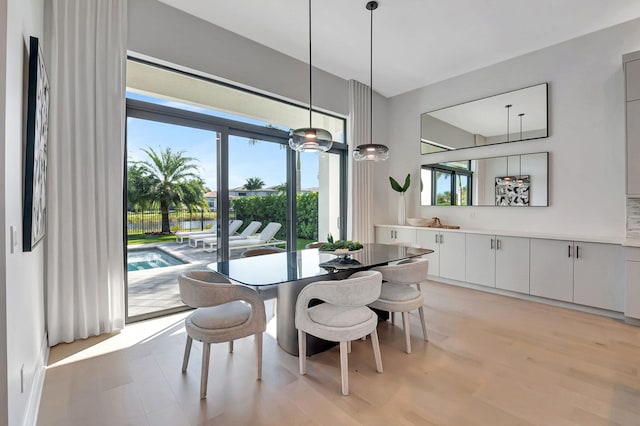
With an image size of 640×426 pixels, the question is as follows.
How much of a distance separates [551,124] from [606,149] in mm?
693

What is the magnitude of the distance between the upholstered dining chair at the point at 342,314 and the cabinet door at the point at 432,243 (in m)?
2.97

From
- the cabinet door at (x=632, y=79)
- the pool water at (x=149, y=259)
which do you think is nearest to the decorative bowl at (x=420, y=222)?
the cabinet door at (x=632, y=79)

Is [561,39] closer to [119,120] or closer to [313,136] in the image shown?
[313,136]

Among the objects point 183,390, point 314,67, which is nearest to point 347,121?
point 314,67

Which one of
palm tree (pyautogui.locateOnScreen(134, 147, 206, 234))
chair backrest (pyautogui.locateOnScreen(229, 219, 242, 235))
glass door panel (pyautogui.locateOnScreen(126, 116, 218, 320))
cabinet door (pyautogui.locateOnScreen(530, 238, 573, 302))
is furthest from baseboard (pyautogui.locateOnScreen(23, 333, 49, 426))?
cabinet door (pyautogui.locateOnScreen(530, 238, 573, 302))

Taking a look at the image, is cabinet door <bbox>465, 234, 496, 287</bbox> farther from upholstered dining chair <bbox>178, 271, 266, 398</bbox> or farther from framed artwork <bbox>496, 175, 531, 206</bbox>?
upholstered dining chair <bbox>178, 271, 266, 398</bbox>

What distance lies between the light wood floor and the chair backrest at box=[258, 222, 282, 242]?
5.42 feet

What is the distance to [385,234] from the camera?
5543 millimetres

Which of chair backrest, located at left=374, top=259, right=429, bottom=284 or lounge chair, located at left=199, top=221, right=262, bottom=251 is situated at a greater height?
lounge chair, located at left=199, top=221, right=262, bottom=251

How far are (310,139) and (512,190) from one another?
11.4ft

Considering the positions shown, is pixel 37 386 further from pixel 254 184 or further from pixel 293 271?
pixel 254 184

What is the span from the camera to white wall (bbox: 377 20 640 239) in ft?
11.7

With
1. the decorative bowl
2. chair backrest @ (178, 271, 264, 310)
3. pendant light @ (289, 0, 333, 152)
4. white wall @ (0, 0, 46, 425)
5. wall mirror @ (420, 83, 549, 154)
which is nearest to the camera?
white wall @ (0, 0, 46, 425)

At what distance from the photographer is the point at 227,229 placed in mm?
3826
